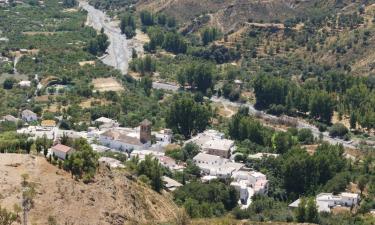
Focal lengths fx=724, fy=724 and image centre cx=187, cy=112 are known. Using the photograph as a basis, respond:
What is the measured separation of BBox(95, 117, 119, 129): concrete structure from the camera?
285 ft

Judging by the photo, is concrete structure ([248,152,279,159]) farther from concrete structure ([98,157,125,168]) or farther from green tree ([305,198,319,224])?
green tree ([305,198,319,224])

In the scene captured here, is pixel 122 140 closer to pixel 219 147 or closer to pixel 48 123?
pixel 219 147

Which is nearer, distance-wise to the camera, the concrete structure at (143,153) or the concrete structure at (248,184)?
the concrete structure at (248,184)

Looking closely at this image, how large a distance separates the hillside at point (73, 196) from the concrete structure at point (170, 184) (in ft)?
43.3

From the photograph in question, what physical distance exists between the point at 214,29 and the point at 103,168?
88.3 meters

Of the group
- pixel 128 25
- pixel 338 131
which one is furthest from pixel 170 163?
pixel 128 25

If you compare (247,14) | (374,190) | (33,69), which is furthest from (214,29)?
(374,190)

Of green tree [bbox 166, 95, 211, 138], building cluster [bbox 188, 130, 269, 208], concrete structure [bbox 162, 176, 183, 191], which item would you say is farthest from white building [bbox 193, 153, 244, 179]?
green tree [bbox 166, 95, 211, 138]

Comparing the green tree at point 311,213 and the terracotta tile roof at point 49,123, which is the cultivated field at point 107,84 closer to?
the terracotta tile roof at point 49,123

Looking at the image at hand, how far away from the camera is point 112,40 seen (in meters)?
141

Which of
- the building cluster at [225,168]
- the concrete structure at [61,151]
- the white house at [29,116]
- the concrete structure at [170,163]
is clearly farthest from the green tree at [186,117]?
the concrete structure at [61,151]

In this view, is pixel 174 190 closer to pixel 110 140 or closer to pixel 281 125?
pixel 110 140

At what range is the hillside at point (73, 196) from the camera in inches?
1649

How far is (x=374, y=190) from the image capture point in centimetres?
6619
